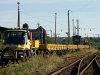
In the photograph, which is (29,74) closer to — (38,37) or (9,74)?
(9,74)

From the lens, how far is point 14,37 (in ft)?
95.1

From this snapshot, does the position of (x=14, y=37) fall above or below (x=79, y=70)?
above

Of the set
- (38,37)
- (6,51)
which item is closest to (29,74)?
(6,51)

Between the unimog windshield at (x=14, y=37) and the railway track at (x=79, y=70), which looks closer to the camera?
the railway track at (x=79, y=70)

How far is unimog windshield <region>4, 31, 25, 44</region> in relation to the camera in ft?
94.8

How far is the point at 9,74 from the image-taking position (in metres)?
19.7

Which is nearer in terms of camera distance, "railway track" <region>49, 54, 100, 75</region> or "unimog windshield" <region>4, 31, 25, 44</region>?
"railway track" <region>49, 54, 100, 75</region>

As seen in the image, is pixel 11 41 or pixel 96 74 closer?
pixel 96 74

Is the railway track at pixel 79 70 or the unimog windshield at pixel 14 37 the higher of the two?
the unimog windshield at pixel 14 37

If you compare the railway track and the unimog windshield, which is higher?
the unimog windshield

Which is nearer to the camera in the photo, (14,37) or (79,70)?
(79,70)

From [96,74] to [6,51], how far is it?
8.76m

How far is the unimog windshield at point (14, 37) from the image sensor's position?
94.8 ft

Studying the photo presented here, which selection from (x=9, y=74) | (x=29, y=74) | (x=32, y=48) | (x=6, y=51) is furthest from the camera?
(x=32, y=48)
